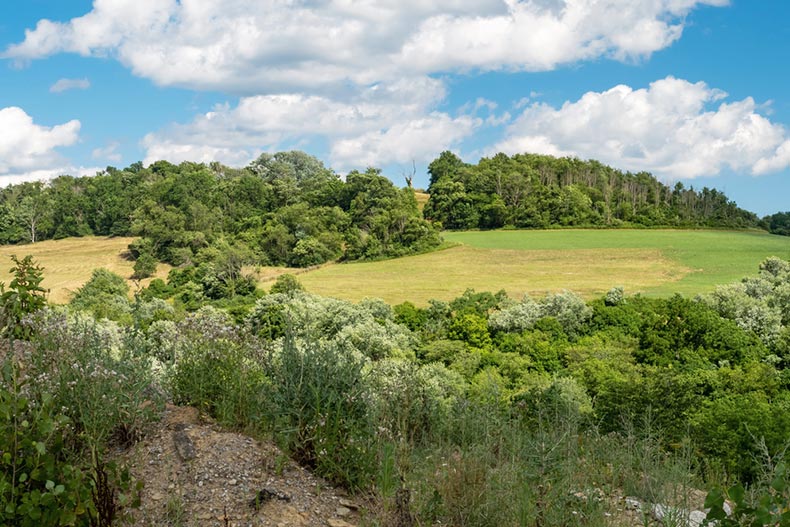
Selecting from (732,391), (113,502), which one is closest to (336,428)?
(113,502)

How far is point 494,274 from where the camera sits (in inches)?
2159

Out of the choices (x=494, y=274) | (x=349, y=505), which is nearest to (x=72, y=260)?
(x=494, y=274)

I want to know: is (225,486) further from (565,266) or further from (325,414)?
(565,266)

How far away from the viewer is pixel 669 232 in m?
69.9

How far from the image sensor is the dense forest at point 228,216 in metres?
68.2

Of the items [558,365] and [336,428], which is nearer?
[336,428]

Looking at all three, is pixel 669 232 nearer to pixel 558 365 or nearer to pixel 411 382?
pixel 558 365

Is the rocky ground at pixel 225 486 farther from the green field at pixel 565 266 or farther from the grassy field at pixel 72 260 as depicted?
the grassy field at pixel 72 260

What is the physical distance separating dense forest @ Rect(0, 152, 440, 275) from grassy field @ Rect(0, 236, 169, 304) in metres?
2.65

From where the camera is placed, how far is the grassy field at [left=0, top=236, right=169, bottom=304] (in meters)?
60.0

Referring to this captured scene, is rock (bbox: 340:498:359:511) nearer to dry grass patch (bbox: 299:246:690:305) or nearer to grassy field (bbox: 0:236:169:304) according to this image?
dry grass patch (bbox: 299:246:690:305)

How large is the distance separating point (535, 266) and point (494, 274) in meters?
5.08

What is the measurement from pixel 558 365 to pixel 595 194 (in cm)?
6435

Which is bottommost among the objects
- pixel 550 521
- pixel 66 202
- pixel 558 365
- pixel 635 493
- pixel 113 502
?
pixel 558 365
